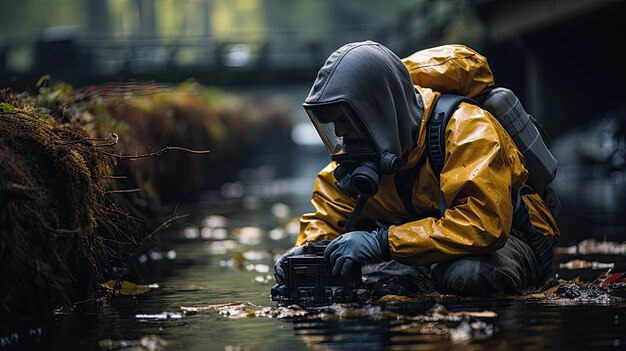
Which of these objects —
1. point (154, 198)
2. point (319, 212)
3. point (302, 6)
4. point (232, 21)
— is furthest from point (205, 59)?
point (319, 212)

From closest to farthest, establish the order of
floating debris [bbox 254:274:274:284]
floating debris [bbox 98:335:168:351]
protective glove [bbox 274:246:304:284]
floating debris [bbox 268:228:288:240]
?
1. floating debris [bbox 98:335:168:351]
2. protective glove [bbox 274:246:304:284]
3. floating debris [bbox 254:274:274:284]
4. floating debris [bbox 268:228:288:240]

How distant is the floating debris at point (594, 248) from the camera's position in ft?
34.0

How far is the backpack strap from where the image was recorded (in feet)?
22.2

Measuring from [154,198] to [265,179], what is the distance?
21.6 meters

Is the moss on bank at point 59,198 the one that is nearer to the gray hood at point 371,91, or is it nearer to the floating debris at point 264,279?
the floating debris at point 264,279

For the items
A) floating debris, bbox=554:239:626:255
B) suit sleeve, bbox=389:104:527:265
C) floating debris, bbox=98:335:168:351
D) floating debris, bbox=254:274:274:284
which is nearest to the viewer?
floating debris, bbox=98:335:168:351

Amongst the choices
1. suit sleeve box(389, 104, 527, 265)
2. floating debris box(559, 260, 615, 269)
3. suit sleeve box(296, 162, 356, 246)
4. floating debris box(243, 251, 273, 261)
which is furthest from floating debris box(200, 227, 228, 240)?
suit sleeve box(389, 104, 527, 265)

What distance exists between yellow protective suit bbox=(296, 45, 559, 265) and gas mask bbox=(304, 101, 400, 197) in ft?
0.90

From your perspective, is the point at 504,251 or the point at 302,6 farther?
the point at 302,6

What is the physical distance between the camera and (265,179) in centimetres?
3306

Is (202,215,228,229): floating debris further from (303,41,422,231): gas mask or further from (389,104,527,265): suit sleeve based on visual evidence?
(389,104,527,265): suit sleeve

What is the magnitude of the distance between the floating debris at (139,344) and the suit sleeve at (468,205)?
1467 millimetres

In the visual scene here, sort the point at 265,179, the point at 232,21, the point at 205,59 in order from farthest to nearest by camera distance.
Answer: the point at 232,21
the point at 205,59
the point at 265,179

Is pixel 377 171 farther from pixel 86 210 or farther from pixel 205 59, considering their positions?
pixel 205 59
